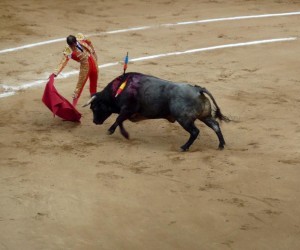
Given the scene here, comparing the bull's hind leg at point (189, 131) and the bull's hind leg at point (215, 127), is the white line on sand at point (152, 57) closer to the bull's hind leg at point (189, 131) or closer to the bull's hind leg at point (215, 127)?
the bull's hind leg at point (189, 131)

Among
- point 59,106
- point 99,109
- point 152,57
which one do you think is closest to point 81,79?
point 59,106

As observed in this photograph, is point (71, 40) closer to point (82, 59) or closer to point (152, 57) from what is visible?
point (82, 59)

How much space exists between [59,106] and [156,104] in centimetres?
132

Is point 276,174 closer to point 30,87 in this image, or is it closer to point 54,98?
point 54,98

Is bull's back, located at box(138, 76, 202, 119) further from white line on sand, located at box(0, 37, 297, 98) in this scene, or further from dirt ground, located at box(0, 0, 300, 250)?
white line on sand, located at box(0, 37, 297, 98)

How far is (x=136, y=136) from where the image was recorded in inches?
346

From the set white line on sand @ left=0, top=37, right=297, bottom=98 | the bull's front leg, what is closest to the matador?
the bull's front leg

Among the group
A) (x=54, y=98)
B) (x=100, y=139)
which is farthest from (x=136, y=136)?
(x=54, y=98)

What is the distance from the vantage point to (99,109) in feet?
29.1

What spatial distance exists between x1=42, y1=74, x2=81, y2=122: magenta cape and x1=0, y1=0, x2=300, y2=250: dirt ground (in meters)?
0.12

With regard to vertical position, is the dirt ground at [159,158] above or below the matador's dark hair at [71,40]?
below

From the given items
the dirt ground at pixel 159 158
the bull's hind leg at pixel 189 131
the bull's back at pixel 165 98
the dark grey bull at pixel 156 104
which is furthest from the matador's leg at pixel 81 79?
the bull's hind leg at pixel 189 131

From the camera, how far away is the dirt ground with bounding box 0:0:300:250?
630 centimetres

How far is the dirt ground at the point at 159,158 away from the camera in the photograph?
6.30 m
